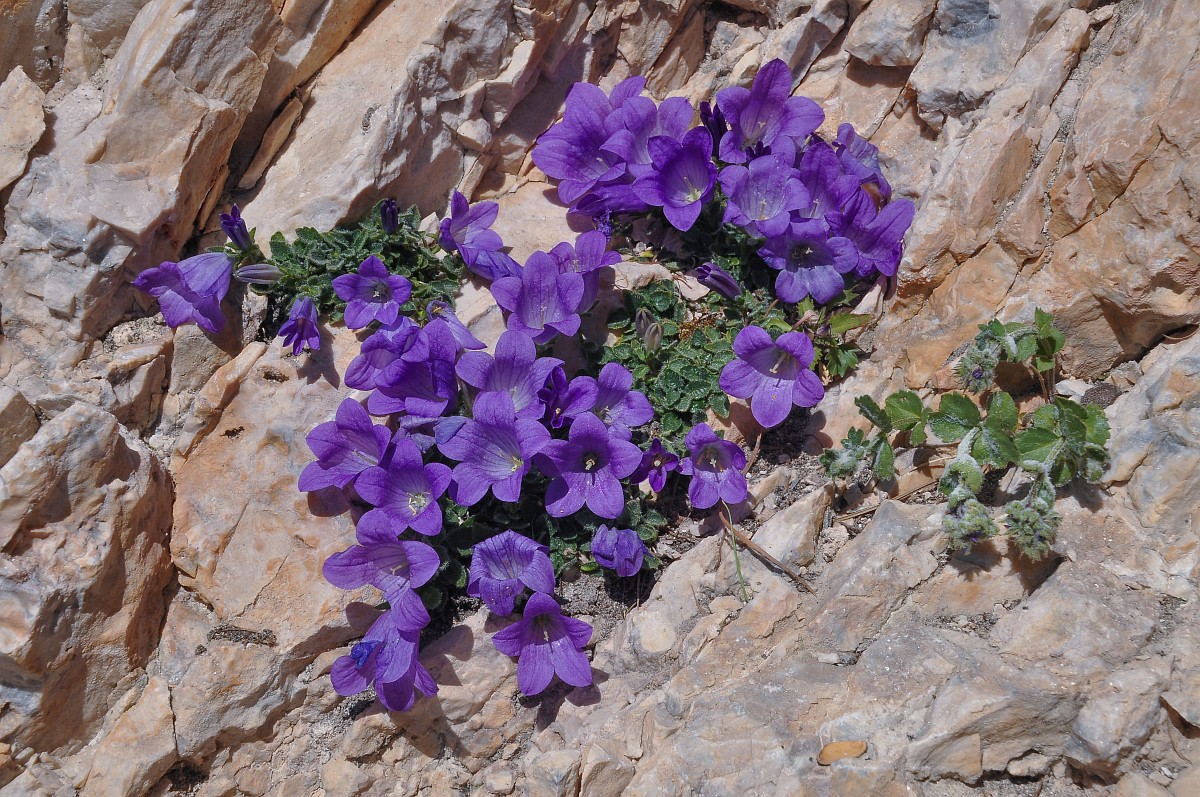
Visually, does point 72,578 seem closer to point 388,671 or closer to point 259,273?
point 388,671

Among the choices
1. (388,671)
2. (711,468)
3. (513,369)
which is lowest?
(388,671)

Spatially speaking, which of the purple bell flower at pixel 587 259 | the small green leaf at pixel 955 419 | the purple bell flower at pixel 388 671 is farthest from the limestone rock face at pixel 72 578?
the small green leaf at pixel 955 419

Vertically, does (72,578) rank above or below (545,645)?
above

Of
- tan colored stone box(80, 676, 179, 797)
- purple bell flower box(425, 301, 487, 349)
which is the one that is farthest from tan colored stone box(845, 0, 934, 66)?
tan colored stone box(80, 676, 179, 797)

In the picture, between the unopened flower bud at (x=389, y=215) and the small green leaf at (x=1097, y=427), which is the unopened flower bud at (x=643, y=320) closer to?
the unopened flower bud at (x=389, y=215)

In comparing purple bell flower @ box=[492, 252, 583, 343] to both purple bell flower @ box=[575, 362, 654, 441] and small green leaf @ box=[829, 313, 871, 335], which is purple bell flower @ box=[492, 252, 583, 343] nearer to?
purple bell flower @ box=[575, 362, 654, 441]

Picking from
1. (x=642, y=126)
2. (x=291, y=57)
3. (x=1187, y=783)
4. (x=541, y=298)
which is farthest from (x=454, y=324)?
(x=1187, y=783)
